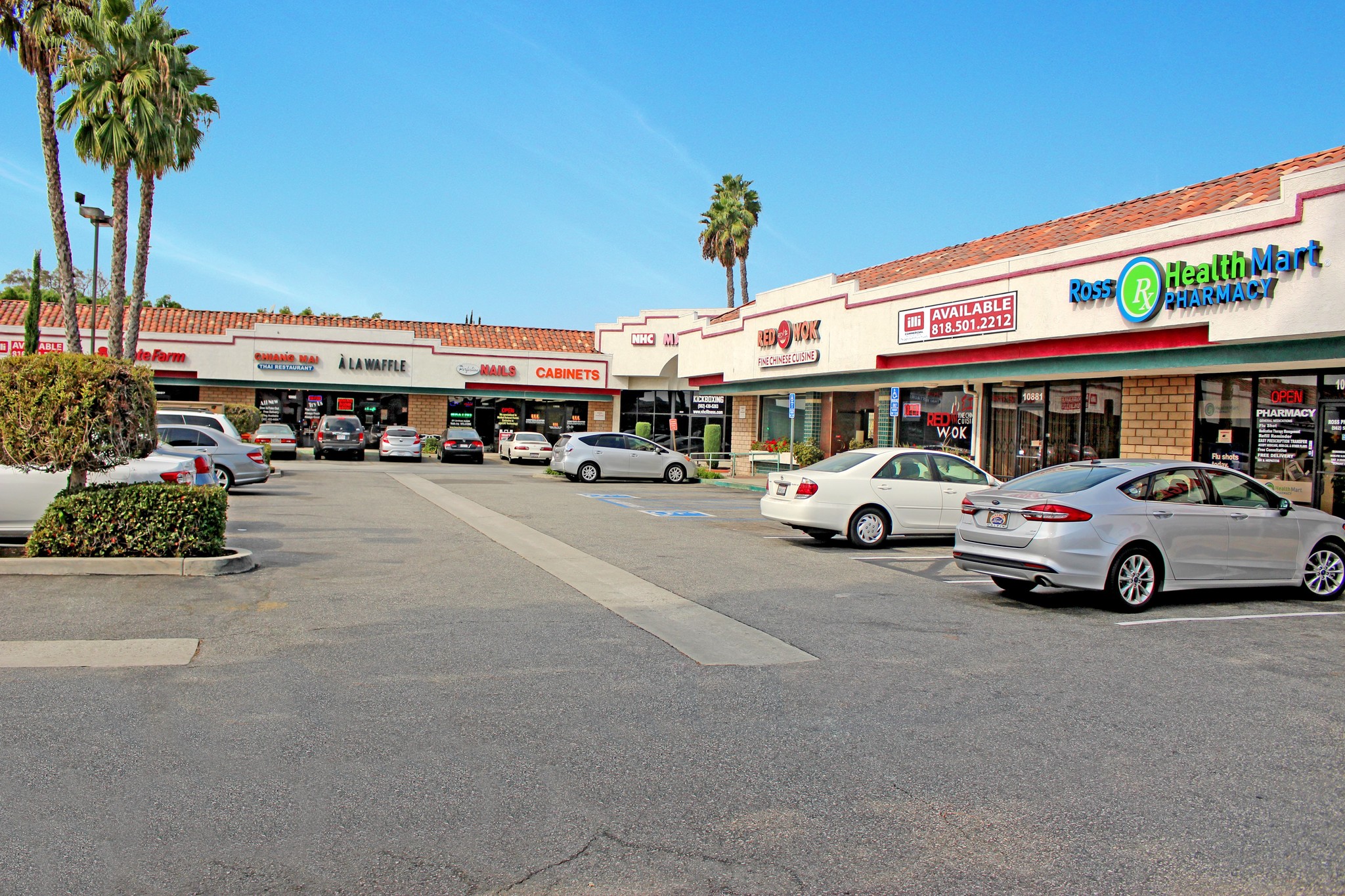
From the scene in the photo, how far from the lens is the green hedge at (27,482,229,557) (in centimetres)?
1042

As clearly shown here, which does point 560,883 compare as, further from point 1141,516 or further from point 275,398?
point 275,398

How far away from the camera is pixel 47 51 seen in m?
22.7

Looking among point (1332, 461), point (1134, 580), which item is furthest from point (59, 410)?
point (1332, 461)

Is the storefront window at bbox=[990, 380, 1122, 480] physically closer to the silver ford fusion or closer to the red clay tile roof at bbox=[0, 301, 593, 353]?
the silver ford fusion

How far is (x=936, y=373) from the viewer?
71.4ft

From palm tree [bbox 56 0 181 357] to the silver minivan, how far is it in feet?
45.1

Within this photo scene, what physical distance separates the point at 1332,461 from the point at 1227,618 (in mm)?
7567

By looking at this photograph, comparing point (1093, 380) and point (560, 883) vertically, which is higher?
point (1093, 380)

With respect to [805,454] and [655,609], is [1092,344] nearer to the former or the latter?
[805,454]

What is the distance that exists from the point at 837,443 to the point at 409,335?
23673mm

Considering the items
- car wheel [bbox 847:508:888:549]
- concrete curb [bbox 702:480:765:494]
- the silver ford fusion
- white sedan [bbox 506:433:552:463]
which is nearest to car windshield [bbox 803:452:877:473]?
car wheel [bbox 847:508:888:549]

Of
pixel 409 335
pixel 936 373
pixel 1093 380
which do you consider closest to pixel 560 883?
pixel 1093 380

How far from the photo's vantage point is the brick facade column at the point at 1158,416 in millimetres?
16969

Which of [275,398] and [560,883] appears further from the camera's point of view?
[275,398]
